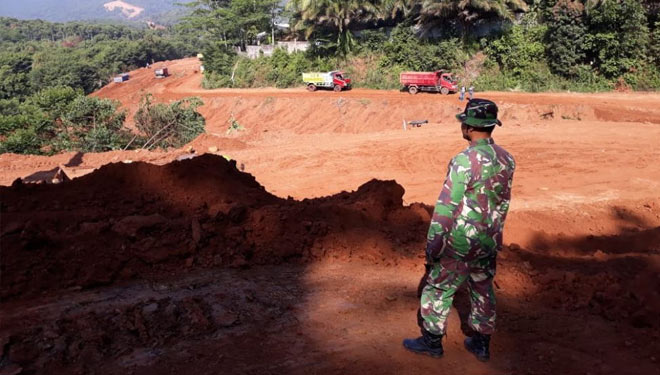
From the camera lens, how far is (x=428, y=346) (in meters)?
3.43

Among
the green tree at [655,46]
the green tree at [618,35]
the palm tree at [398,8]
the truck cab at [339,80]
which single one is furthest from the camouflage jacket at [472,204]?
the palm tree at [398,8]

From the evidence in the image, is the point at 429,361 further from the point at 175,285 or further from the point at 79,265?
the point at 79,265

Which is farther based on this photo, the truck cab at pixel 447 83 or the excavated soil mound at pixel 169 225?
the truck cab at pixel 447 83

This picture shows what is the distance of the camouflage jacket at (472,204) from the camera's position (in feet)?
10.0

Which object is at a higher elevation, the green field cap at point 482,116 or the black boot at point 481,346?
the green field cap at point 482,116

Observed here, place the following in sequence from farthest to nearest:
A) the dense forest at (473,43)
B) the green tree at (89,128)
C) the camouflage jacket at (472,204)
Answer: the dense forest at (473,43) → the green tree at (89,128) → the camouflage jacket at (472,204)

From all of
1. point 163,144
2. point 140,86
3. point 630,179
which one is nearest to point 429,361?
point 630,179

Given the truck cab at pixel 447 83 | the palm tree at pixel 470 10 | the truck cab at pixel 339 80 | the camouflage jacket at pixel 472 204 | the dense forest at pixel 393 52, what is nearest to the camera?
the camouflage jacket at pixel 472 204

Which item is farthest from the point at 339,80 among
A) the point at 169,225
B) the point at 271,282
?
the point at 271,282

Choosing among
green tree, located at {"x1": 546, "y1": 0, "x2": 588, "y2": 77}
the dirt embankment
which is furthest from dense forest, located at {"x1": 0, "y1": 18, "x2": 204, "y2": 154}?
green tree, located at {"x1": 546, "y1": 0, "x2": 588, "y2": 77}

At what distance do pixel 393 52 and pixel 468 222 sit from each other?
29.3 meters

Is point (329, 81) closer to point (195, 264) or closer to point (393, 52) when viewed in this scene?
point (393, 52)

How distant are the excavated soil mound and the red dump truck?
62.9 ft

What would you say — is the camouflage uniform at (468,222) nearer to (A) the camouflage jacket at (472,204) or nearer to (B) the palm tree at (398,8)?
(A) the camouflage jacket at (472,204)
